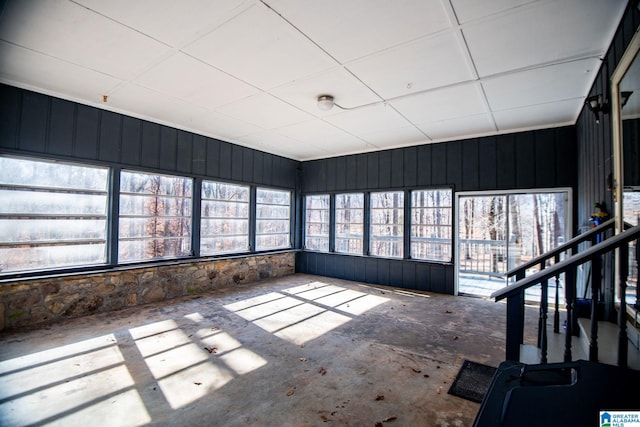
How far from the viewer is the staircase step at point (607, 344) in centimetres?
166

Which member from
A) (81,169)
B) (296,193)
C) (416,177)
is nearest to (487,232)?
(416,177)

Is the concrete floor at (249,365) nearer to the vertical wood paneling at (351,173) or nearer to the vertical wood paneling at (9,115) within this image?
the vertical wood paneling at (9,115)

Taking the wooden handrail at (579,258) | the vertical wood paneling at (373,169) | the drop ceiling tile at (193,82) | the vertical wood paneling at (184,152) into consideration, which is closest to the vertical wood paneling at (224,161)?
the vertical wood paneling at (184,152)

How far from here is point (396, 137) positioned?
5930 millimetres

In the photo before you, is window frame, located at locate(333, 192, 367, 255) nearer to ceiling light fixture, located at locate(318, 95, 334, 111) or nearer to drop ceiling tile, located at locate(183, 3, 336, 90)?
ceiling light fixture, located at locate(318, 95, 334, 111)

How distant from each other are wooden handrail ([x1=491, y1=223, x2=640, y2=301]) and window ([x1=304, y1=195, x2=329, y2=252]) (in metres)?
5.63

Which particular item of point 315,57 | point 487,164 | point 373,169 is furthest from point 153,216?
point 487,164

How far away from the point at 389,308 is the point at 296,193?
4.07 metres

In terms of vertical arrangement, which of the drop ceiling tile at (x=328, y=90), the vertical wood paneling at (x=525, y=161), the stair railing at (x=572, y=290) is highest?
the drop ceiling tile at (x=328, y=90)

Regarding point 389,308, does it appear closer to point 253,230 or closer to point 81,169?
point 253,230

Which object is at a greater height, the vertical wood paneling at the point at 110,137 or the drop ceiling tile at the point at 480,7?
the drop ceiling tile at the point at 480,7

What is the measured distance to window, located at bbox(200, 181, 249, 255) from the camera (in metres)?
5.95

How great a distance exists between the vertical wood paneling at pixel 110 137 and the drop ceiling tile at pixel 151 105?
0.57 feet

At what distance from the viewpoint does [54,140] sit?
161 inches
